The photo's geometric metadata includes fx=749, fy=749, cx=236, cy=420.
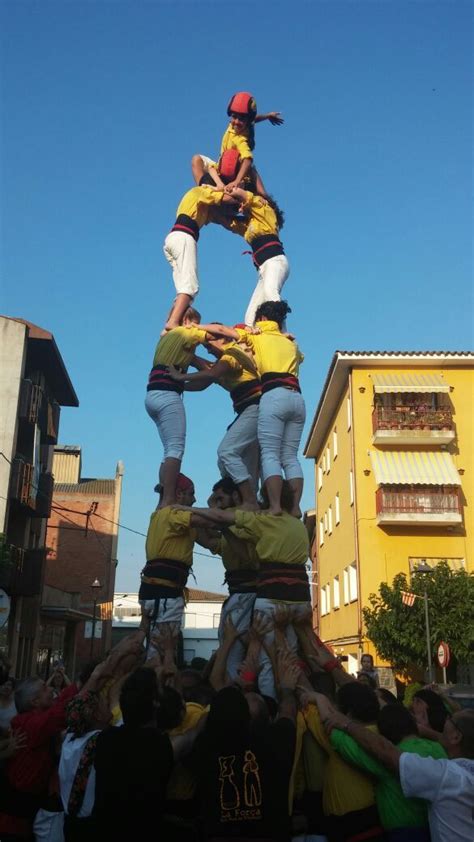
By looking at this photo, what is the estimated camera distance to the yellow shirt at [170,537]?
6.52 metres

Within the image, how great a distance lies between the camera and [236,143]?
916cm

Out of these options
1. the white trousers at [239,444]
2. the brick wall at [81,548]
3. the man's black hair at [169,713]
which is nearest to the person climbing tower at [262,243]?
the white trousers at [239,444]

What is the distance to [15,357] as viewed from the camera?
973 inches

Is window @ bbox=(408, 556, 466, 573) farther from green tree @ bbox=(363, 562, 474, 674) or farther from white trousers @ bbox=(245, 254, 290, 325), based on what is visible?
white trousers @ bbox=(245, 254, 290, 325)

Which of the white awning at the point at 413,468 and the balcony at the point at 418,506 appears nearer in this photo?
the balcony at the point at 418,506

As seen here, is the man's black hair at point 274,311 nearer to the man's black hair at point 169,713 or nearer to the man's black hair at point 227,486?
the man's black hair at point 227,486

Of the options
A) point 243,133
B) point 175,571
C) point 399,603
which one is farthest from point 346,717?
point 399,603

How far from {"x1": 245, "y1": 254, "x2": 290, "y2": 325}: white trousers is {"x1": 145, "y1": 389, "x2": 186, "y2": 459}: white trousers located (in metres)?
1.72

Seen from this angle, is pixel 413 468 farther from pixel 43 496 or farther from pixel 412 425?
pixel 43 496

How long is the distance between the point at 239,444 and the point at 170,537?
1447 millimetres

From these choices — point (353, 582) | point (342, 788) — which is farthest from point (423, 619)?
point (342, 788)

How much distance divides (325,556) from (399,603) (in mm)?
10628

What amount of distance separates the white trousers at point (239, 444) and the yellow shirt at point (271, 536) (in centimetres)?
120

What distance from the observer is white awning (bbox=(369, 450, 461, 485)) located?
2416 centimetres
